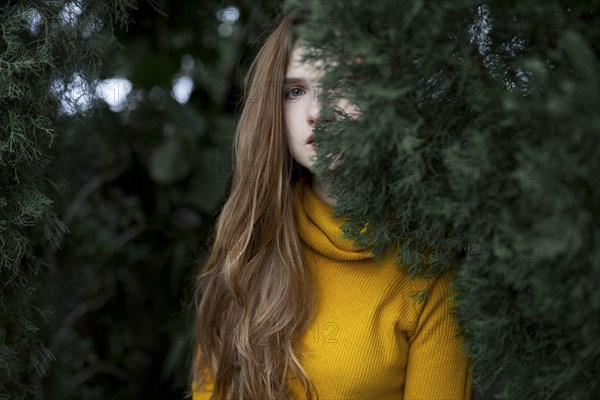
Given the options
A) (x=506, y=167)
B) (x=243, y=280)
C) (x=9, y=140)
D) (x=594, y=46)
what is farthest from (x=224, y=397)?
(x=594, y=46)

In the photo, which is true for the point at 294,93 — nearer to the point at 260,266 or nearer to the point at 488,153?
the point at 260,266

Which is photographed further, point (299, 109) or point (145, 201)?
point (145, 201)

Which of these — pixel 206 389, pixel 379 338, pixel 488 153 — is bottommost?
pixel 206 389

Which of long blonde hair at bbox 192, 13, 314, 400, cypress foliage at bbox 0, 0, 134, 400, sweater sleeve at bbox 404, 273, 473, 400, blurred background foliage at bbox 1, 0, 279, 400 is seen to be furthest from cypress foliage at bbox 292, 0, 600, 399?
blurred background foliage at bbox 1, 0, 279, 400

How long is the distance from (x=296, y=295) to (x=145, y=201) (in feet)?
3.69

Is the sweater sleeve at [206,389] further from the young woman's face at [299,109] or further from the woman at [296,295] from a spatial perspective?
the young woman's face at [299,109]

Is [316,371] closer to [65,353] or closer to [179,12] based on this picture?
[179,12]

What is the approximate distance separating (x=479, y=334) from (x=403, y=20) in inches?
16.1

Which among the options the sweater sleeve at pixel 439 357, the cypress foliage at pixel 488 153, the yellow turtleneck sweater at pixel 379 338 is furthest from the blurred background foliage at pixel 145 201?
the cypress foliage at pixel 488 153

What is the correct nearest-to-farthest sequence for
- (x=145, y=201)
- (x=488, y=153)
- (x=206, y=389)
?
1. (x=488, y=153)
2. (x=206, y=389)
3. (x=145, y=201)

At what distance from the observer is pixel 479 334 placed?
33.2 inches

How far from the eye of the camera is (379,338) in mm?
1216

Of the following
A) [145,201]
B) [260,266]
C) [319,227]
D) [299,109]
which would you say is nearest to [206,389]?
[260,266]

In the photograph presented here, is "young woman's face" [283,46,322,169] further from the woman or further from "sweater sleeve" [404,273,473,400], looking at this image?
"sweater sleeve" [404,273,473,400]
